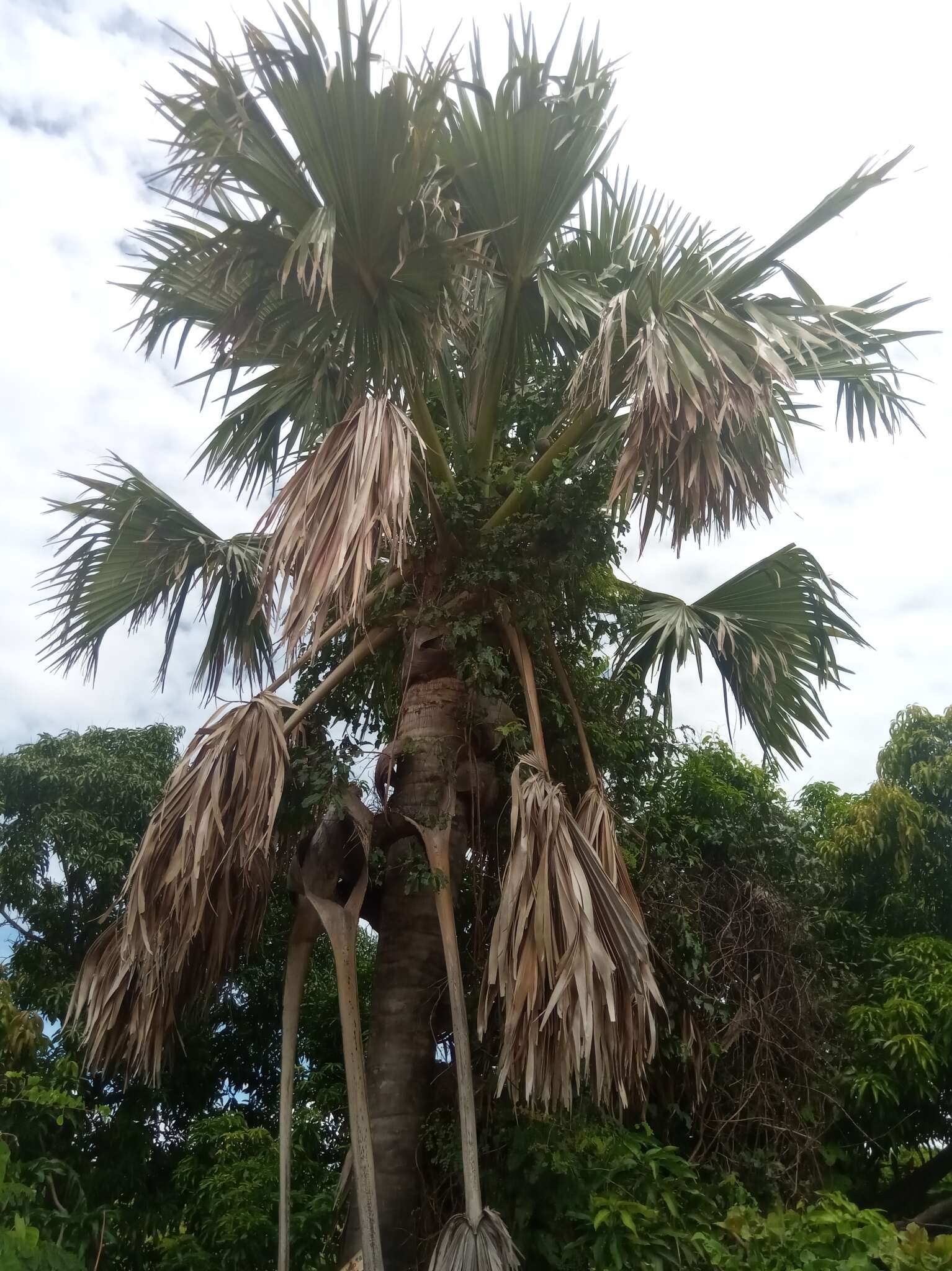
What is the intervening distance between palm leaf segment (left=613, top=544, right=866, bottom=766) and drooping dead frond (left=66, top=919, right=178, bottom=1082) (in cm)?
319

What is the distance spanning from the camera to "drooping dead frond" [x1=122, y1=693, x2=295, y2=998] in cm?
459

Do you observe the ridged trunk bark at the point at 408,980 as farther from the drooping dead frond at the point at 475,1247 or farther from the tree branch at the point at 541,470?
the tree branch at the point at 541,470

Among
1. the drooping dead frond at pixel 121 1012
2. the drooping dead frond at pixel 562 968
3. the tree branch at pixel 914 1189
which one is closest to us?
the drooping dead frond at pixel 562 968

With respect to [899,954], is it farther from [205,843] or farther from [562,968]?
[205,843]

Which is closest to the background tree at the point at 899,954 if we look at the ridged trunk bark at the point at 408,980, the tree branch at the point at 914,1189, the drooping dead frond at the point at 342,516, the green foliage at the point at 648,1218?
the tree branch at the point at 914,1189

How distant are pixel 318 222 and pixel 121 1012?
139 inches

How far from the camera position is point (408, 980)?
521 centimetres

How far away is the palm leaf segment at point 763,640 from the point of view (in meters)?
6.41

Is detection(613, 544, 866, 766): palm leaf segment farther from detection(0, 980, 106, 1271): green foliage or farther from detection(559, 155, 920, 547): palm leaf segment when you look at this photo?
detection(0, 980, 106, 1271): green foliage

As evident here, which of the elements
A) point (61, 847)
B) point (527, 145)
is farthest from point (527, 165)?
point (61, 847)

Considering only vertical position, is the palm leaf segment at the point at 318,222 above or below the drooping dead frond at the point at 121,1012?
above

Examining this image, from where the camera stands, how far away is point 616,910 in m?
4.53

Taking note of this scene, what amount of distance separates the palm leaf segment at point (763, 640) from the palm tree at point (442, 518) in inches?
0.9

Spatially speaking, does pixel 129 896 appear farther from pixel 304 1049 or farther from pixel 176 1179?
pixel 304 1049
